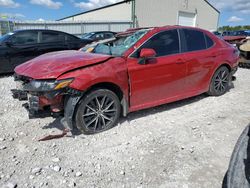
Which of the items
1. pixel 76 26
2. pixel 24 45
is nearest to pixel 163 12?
pixel 76 26

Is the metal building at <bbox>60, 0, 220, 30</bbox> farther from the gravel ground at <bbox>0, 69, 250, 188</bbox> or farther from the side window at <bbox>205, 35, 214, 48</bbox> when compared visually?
the gravel ground at <bbox>0, 69, 250, 188</bbox>

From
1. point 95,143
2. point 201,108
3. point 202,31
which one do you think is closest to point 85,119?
point 95,143

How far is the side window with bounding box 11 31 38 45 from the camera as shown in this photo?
22.3ft

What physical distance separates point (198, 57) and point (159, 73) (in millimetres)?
1074

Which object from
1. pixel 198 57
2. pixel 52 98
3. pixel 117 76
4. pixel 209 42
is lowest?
pixel 52 98

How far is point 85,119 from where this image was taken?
3.20 m

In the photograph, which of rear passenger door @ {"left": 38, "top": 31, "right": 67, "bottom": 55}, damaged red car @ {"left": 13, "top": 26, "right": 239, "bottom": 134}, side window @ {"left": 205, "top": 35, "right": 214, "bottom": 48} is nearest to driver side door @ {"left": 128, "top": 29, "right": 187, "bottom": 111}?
damaged red car @ {"left": 13, "top": 26, "right": 239, "bottom": 134}

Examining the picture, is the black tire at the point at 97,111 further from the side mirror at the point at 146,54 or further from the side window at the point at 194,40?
the side window at the point at 194,40

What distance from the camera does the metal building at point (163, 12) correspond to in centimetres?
2067

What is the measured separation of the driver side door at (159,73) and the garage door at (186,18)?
71.2 feet

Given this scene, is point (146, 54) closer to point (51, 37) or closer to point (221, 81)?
point (221, 81)

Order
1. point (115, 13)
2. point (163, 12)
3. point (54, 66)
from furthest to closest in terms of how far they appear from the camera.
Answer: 1. point (115, 13)
2. point (163, 12)
3. point (54, 66)

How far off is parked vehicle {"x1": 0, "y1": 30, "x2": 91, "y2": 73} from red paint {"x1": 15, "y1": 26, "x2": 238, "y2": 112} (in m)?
3.46

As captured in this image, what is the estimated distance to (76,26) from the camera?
733 inches
